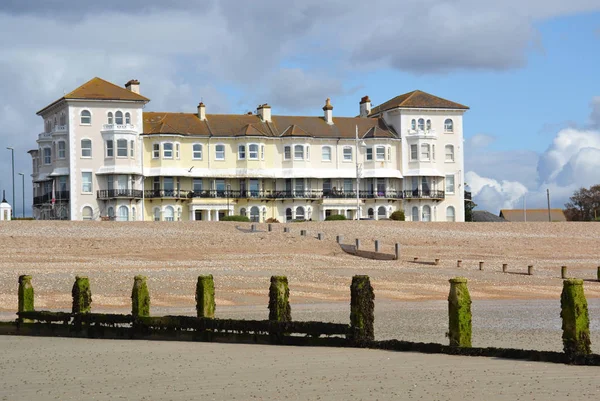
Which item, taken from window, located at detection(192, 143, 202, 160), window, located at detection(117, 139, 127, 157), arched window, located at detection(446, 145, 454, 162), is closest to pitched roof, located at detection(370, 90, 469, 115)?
arched window, located at detection(446, 145, 454, 162)

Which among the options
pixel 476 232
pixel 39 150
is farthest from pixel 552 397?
pixel 39 150

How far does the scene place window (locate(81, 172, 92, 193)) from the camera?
73625 mm

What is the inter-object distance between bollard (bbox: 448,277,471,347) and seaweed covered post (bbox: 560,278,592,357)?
1795 millimetres

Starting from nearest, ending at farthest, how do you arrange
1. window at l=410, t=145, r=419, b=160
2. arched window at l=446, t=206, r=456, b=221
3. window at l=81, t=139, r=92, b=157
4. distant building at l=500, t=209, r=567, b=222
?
window at l=81, t=139, r=92, b=157 → window at l=410, t=145, r=419, b=160 → arched window at l=446, t=206, r=456, b=221 → distant building at l=500, t=209, r=567, b=222

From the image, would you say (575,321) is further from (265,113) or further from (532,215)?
(532,215)

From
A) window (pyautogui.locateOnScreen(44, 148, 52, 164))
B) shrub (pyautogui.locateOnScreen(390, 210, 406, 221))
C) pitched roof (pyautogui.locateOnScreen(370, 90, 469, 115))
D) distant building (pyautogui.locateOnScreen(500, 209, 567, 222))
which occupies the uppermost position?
pitched roof (pyautogui.locateOnScreen(370, 90, 469, 115))

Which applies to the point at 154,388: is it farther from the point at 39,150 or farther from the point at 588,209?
the point at 588,209

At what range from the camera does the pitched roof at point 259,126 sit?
77938 mm

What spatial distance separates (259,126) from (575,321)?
65443 mm

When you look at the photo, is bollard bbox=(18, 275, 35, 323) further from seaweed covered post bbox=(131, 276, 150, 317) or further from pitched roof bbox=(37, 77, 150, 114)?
pitched roof bbox=(37, 77, 150, 114)

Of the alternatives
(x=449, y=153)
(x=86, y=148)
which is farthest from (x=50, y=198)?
(x=449, y=153)

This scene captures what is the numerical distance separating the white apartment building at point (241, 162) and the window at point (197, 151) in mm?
77

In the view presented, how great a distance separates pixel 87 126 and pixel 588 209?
6883 centimetres

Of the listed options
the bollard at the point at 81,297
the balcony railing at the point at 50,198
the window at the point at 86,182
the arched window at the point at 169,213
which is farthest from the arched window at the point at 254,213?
the bollard at the point at 81,297
